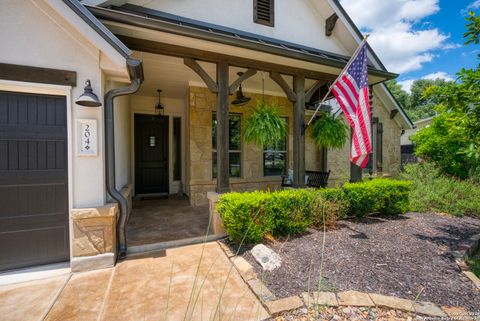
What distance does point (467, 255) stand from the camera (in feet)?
10.9

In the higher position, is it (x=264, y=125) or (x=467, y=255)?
(x=264, y=125)

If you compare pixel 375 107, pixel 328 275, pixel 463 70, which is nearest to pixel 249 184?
pixel 328 275

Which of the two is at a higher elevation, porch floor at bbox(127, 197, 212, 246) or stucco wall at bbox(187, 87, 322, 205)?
stucco wall at bbox(187, 87, 322, 205)

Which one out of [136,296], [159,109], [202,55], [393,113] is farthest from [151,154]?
[393,113]

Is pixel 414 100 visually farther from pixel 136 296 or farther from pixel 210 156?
pixel 136 296

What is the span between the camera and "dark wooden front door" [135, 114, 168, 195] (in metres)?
6.56

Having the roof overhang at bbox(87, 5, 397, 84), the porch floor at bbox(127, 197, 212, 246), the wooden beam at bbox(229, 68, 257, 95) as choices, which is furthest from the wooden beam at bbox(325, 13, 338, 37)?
the porch floor at bbox(127, 197, 212, 246)

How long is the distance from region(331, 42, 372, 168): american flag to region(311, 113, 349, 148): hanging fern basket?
876 mm

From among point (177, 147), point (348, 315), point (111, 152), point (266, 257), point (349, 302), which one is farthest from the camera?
point (177, 147)

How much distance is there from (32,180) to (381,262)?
14.7ft

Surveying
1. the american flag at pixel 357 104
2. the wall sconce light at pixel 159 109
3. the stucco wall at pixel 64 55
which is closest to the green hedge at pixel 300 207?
the american flag at pixel 357 104

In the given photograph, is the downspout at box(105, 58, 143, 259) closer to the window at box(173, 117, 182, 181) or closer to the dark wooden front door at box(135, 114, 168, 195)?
the dark wooden front door at box(135, 114, 168, 195)

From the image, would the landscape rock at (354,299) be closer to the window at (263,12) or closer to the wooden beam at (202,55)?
the wooden beam at (202,55)

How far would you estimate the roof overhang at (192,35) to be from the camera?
296 centimetres
